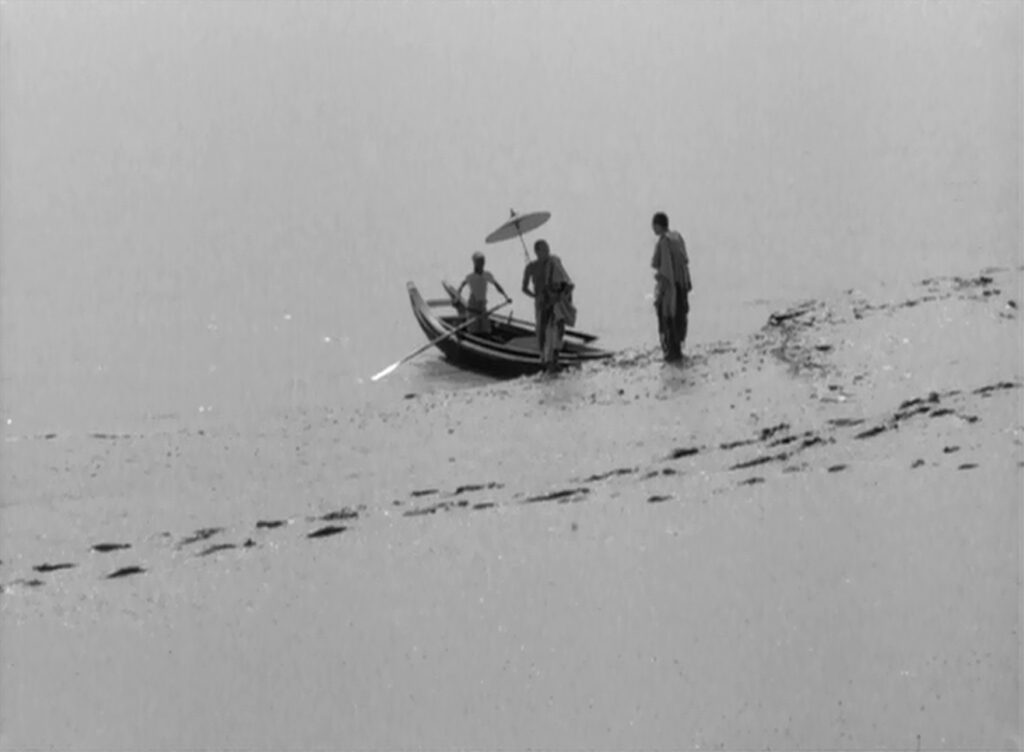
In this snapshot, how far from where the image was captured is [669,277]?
1681 cm

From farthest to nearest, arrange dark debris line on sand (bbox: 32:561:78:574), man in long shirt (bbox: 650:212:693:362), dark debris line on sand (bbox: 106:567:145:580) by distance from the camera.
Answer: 1. man in long shirt (bbox: 650:212:693:362)
2. dark debris line on sand (bbox: 32:561:78:574)
3. dark debris line on sand (bbox: 106:567:145:580)

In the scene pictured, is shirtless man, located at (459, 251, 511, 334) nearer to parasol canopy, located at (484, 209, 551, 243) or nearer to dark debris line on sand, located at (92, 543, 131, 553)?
parasol canopy, located at (484, 209, 551, 243)

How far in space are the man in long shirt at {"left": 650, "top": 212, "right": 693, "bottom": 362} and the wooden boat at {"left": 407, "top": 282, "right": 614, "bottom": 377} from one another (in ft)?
4.60

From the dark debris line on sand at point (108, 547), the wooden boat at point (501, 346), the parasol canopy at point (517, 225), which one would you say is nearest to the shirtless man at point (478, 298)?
the wooden boat at point (501, 346)

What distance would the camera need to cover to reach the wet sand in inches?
362

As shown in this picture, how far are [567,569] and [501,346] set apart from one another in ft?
28.0

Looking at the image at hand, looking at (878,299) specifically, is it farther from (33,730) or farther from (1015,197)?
(33,730)

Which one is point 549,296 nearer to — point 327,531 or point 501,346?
point 501,346

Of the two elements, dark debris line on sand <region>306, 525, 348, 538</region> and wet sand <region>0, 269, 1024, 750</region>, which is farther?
dark debris line on sand <region>306, 525, 348, 538</region>

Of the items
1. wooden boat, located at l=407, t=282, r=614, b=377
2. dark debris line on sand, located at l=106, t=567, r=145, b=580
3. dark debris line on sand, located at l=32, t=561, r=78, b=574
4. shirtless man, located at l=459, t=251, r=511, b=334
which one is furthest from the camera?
shirtless man, located at l=459, t=251, r=511, b=334

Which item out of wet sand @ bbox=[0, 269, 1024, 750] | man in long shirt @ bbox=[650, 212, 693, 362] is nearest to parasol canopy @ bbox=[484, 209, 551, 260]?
man in long shirt @ bbox=[650, 212, 693, 362]

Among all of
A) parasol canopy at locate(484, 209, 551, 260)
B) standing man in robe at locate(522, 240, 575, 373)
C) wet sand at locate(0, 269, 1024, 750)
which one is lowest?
wet sand at locate(0, 269, 1024, 750)

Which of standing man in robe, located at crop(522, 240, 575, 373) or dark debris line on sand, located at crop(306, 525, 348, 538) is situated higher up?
standing man in robe, located at crop(522, 240, 575, 373)

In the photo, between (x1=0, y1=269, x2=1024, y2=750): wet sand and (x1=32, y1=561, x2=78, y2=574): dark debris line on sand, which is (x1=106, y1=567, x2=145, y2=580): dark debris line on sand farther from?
(x1=32, y1=561, x2=78, y2=574): dark debris line on sand
